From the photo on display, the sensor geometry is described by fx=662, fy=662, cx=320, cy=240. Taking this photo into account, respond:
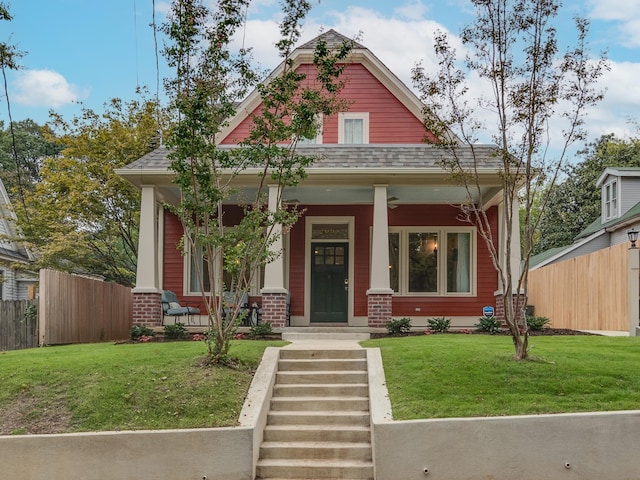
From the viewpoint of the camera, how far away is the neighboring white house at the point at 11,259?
22703 millimetres

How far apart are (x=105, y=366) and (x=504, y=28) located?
7.16m

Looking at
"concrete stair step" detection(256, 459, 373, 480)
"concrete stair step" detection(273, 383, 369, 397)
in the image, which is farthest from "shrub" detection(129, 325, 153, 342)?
"concrete stair step" detection(256, 459, 373, 480)

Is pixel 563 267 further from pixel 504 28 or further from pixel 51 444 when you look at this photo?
pixel 51 444

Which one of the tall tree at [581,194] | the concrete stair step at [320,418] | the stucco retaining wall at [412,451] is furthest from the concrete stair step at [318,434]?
the tall tree at [581,194]

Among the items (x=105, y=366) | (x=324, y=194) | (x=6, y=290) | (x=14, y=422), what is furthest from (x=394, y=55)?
(x=6, y=290)

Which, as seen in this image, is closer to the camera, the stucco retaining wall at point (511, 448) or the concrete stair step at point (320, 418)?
the stucco retaining wall at point (511, 448)

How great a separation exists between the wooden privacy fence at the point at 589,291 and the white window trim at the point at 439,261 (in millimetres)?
3244

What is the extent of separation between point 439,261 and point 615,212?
465 inches

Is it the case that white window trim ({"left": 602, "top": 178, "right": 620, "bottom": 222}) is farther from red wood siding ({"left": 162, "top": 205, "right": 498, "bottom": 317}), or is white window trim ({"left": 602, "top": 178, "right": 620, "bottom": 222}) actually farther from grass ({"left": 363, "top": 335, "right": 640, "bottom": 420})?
grass ({"left": 363, "top": 335, "right": 640, "bottom": 420})

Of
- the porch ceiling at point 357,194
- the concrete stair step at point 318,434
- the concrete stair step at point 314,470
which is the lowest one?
the concrete stair step at point 314,470

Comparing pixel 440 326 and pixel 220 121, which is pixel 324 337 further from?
pixel 220 121

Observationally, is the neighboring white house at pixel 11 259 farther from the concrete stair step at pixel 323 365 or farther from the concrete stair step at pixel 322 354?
the concrete stair step at pixel 323 365

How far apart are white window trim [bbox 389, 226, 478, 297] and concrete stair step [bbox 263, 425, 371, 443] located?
8.44 meters

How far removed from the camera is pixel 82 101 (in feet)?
73.6
